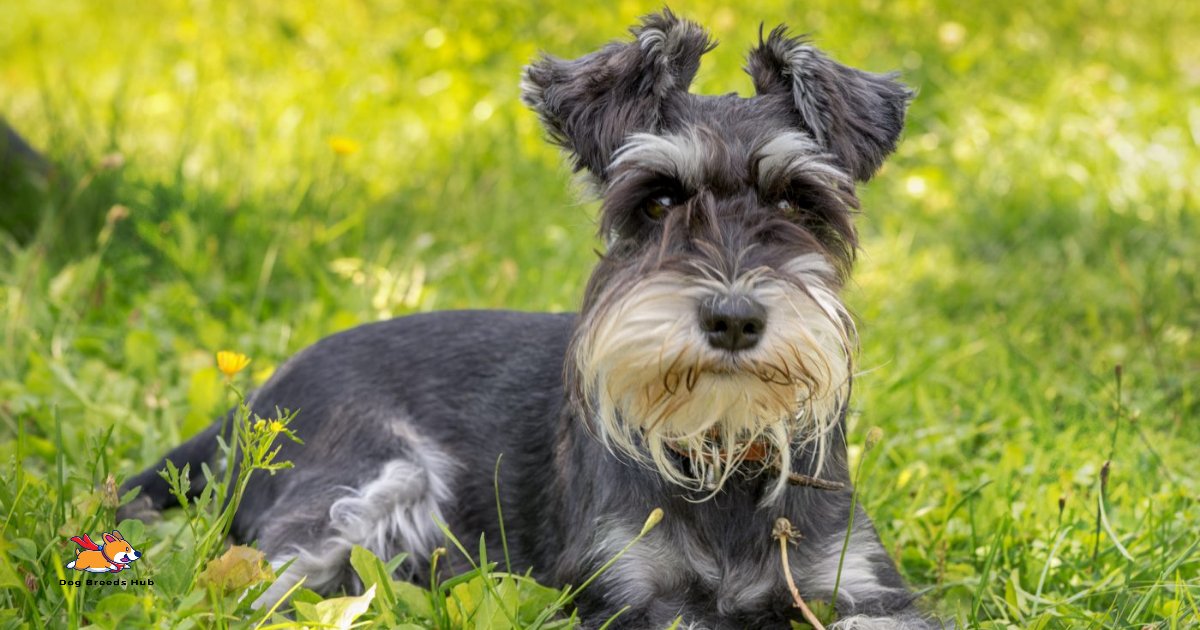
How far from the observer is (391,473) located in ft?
12.8

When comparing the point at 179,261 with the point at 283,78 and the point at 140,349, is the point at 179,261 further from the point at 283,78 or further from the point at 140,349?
the point at 283,78

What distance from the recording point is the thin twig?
9.77 feet

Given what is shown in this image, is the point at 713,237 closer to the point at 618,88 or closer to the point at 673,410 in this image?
the point at 673,410

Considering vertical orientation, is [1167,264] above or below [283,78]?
below

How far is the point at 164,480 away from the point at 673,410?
75.8 inches

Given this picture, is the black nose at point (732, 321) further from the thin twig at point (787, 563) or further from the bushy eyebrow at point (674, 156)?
the thin twig at point (787, 563)

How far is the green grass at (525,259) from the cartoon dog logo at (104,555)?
0.06 metres

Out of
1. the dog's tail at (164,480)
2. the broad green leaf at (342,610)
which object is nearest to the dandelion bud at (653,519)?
the broad green leaf at (342,610)

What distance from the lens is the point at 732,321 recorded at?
2.75m

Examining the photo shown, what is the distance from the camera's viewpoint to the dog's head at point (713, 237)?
110 inches

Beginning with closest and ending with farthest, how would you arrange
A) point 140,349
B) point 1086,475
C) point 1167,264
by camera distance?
point 1086,475 < point 140,349 < point 1167,264

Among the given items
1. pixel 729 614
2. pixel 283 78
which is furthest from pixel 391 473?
pixel 283 78

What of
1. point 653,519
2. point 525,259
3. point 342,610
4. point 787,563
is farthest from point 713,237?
point 525,259

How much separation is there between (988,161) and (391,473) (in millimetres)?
5202
